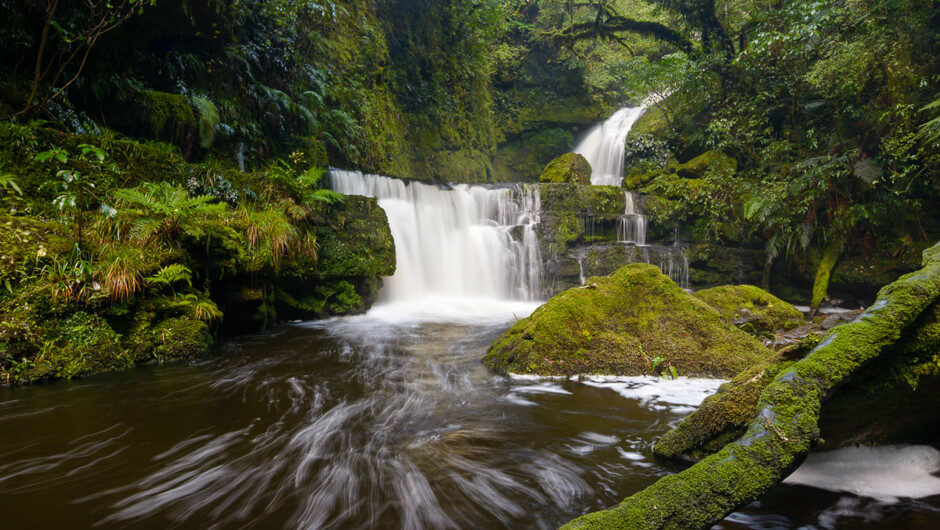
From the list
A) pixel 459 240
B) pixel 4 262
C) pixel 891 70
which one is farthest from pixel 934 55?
pixel 4 262

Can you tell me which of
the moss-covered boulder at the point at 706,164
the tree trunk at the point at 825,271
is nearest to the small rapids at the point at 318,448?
the tree trunk at the point at 825,271

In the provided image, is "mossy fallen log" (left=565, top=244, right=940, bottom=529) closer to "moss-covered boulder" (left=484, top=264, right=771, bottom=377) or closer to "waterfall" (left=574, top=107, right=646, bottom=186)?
"moss-covered boulder" (left=484, top=264, right=771, bottom=377)

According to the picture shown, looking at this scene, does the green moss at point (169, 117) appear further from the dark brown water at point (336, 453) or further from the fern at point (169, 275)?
the dark brown water at point (336, 453)

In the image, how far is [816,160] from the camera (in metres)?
9.28

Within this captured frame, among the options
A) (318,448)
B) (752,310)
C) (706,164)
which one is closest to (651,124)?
(706,164)

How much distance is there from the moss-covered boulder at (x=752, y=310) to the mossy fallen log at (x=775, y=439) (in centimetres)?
421

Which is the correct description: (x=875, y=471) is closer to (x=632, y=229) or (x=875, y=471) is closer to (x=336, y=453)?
(x=336, y=453)

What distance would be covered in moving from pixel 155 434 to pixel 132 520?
1.14m

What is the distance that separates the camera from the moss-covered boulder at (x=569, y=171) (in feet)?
46.8

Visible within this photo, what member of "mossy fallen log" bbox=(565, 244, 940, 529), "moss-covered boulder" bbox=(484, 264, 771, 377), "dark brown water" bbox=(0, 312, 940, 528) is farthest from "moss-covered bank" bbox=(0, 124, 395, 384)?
"mossy fallen log" bbox=(565, 244, 940, 529)

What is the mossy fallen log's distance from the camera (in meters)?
1.44

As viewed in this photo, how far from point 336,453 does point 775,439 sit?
2628mm

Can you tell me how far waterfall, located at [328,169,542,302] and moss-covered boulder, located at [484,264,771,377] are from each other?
17.5 feet

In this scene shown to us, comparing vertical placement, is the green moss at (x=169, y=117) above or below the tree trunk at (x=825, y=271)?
above
